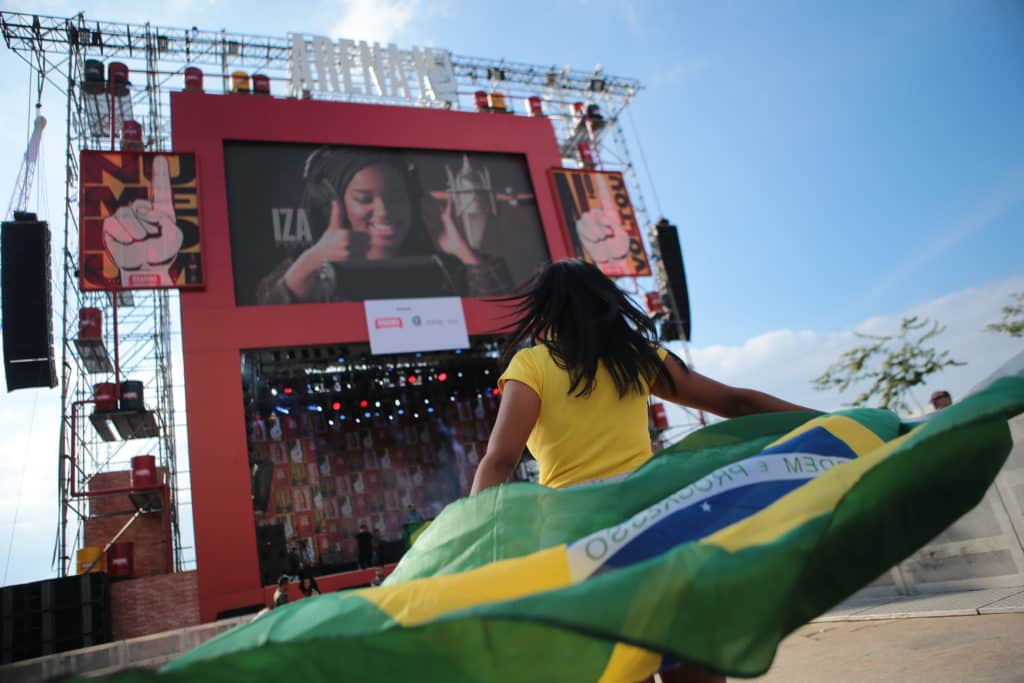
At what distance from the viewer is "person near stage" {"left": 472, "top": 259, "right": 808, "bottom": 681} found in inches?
60.2

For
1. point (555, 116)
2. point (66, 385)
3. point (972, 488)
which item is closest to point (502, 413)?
point (972, 488)

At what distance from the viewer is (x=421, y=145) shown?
47.7 feet

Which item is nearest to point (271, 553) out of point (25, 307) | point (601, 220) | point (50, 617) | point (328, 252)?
point (50, 617)

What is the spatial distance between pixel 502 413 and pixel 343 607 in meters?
0.65

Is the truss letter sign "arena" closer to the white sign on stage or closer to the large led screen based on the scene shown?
the large led screen

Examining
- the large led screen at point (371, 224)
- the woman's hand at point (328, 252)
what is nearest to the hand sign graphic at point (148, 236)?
the large led screen at point (371, 224)

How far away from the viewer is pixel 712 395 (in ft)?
5.87

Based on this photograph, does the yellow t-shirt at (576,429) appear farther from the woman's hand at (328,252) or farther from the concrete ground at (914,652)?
the woman's hand at (328,252)

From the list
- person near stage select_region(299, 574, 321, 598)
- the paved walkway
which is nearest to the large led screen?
person near stage select_region(299, 574, 321, 598)

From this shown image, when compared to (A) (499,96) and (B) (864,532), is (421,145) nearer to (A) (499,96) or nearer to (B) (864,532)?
(A) (499,96)

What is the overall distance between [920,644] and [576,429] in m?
2.67

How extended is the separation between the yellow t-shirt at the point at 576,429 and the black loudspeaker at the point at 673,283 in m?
15.6

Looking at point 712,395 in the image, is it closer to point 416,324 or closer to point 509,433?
point 509,433

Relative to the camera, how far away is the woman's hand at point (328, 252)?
1243cm
